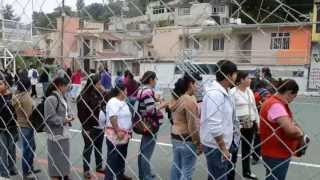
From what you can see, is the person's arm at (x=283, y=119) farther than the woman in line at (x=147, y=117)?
No

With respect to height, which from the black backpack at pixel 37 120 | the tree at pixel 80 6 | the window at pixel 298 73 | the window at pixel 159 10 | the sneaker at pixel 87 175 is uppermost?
the tree at pixel 80 6

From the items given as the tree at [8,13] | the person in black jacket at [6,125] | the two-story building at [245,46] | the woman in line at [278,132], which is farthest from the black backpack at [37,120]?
the two-story building at [245,46]

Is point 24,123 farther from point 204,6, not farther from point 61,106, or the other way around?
point 204,6

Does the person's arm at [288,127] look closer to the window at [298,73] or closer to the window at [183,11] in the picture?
the window at [298,73]

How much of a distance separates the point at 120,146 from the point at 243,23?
3306 mm

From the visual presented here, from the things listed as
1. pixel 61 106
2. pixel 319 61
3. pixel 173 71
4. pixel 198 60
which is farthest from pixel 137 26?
pixel 61 106

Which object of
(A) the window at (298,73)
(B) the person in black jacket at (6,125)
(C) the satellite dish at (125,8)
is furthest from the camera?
(B) the person in black jacket at (6,125)

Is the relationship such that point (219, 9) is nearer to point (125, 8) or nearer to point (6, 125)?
point (125, 8)

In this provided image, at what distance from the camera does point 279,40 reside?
4.14 ft

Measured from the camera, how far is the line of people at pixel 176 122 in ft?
8.76

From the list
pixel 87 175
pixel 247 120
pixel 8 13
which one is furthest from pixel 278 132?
pixel 87 175

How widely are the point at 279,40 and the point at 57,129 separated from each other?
10.2 feet

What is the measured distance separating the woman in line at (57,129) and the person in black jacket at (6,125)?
39 centimetres

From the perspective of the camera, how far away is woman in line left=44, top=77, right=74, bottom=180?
3.86m
